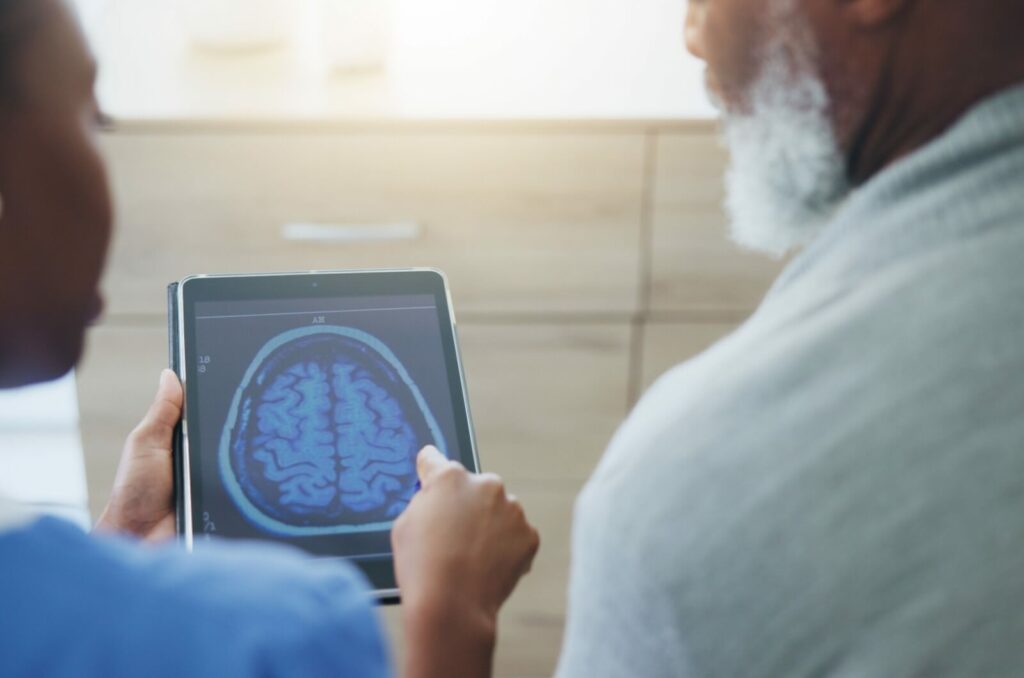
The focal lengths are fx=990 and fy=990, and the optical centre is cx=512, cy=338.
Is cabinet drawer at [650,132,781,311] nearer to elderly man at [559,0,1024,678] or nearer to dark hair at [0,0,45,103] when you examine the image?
elderly man at [559,0,1024,678]

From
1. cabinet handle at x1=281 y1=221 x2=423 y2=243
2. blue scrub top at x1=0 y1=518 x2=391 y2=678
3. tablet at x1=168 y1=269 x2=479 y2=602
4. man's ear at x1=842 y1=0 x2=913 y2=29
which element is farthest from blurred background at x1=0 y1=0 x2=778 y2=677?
blue scrub top at x1=0 y1=518 x2=391 y2=678

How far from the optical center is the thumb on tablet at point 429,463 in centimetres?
77

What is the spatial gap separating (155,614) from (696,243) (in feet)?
3.83

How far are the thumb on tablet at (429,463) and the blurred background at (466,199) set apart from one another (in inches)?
26.0

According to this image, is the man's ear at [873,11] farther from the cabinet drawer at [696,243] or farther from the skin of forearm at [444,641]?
the cabinet drawer at [696,243]

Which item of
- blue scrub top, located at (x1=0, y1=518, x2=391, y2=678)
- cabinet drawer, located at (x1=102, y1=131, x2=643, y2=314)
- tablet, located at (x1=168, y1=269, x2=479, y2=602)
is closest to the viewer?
blue scrub top, located at (x1=0, y1=518, x2=391, y2=678)

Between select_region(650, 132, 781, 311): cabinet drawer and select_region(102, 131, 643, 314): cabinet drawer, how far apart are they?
0.04 meters

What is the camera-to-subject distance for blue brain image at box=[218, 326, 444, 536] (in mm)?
765

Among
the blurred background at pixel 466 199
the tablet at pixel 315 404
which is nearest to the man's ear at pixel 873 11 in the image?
the tablet at pixel 315 404

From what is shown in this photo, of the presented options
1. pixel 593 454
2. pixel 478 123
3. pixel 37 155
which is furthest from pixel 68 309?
pixel 593 454

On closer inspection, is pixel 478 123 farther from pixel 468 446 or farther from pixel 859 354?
pixel 859 354

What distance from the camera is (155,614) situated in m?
0.38

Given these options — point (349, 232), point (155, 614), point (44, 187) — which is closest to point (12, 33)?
point (44, 187)

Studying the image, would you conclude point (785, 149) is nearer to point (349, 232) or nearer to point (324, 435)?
point (324, 435)
